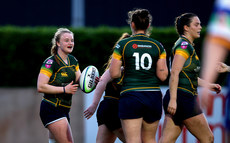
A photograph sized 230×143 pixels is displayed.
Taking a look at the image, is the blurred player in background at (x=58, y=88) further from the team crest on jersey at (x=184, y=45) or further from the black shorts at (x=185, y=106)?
the team crest on jersey at (x=184, y=45)

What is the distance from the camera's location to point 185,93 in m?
5.29

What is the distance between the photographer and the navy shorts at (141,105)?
484 cm

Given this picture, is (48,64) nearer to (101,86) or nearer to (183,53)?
(101,86)

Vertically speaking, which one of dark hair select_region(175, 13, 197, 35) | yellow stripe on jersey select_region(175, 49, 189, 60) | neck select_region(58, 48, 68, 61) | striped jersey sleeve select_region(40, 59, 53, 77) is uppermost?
dark hair select_region(175, 13, 197, 35)

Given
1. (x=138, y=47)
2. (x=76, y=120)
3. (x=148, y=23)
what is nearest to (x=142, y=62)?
(x=138, y=47)

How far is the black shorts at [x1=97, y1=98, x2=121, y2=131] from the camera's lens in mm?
5559

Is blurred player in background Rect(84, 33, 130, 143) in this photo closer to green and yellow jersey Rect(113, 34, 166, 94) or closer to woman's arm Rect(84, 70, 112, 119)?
woman's arm Rect(84, 70, 112, 119)

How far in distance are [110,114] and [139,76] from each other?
0.90m

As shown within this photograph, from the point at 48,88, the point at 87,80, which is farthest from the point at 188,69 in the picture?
the point at 48,88

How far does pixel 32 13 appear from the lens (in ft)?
45.9

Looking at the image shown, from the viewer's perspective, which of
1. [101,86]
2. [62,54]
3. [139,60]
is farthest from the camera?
[62,54]

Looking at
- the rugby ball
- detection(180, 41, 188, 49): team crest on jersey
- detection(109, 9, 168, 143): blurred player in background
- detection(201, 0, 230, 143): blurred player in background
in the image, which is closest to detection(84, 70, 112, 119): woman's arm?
the rugby ball

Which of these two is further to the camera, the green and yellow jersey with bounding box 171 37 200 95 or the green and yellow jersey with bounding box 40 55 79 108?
the green and yellow jersey with bounding box 40 55 79 108

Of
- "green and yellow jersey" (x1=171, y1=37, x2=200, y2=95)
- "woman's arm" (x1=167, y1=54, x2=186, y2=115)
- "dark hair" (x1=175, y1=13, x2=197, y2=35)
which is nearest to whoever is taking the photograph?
"woman's arm" (x1=167, y1=54, x2=186, y2=115)
